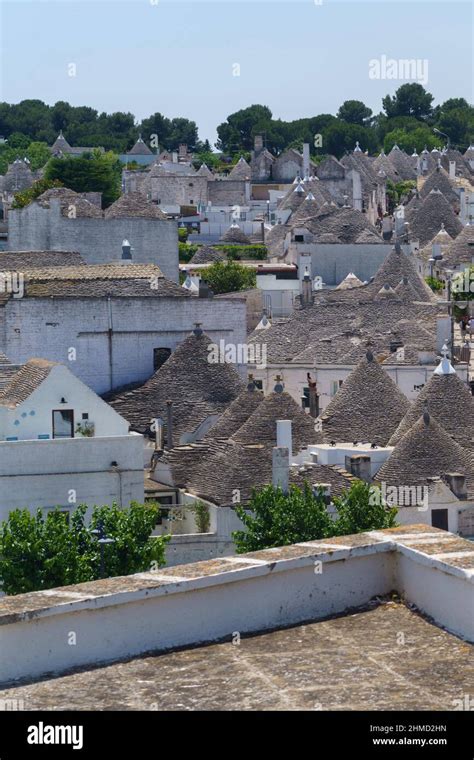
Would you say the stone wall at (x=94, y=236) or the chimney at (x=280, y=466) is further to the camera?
the stone wall at (x=94, y=236)

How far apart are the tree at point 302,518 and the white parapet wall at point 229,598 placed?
784 inches

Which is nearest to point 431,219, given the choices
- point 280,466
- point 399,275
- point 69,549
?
point 399,275

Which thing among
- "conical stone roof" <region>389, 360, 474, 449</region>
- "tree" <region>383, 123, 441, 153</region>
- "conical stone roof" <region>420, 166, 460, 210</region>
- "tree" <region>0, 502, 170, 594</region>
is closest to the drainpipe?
"conical stone roof" <region>389, 360, 474, 449</region>

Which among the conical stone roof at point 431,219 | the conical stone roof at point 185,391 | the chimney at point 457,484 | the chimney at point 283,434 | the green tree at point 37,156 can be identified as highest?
the green tree at point 37,156

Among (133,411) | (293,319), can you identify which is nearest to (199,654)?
(133,411)

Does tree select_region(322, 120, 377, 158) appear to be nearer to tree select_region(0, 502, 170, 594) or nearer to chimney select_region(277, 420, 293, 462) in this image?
chimney select_region(277, 420, 293, 462)

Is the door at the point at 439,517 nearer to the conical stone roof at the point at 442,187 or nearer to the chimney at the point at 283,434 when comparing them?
the chimney at the point at 283,434

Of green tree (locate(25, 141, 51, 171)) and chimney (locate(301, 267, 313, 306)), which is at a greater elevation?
green tree (locate(25, 141, 51, 171))

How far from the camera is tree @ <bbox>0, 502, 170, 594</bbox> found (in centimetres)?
3039

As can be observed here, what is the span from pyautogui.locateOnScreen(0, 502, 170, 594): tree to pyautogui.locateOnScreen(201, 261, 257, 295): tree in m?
47.6

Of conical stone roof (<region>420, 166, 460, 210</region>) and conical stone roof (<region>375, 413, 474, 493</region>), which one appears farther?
conical stone roof (<region>420, 166, 460, 210</region>)

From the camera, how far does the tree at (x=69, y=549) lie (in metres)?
30.4

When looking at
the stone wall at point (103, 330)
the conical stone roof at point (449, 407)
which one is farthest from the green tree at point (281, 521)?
the stone wall at point (103, 330)
